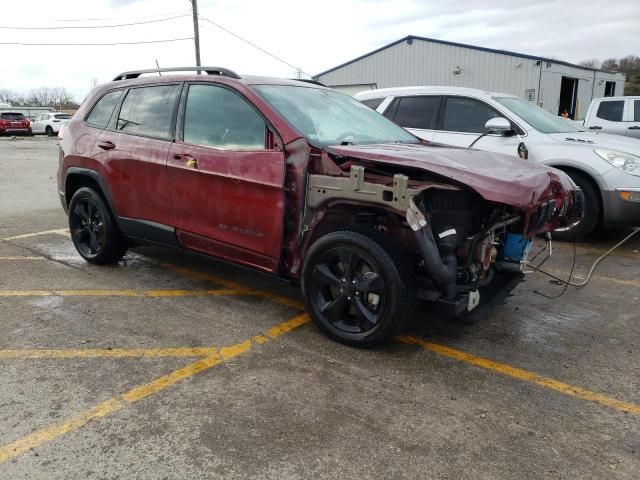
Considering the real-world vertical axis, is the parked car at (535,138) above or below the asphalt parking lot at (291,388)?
above

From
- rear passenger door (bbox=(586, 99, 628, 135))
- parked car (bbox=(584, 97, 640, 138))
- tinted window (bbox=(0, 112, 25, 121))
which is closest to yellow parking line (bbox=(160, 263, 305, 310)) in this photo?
parked car (bbox=(584, 97, 640, 138))

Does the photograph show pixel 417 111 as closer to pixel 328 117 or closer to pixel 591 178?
pixel 591 178

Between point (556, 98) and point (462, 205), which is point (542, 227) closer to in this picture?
point (462, 205)

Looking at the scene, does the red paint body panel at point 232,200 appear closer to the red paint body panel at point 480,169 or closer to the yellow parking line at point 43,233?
the red paint body panel at point 480,169

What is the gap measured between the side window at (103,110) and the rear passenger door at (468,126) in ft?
12.3

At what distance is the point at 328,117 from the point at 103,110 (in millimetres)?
2356

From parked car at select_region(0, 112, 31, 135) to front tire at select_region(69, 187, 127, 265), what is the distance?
29690 mm

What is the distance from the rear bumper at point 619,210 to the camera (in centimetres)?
586

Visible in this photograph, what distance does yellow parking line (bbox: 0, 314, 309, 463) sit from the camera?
2506 millimetres

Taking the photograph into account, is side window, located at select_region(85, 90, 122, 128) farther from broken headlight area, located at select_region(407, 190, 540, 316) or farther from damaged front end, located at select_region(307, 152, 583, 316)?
broken headlight area, located at select_region(407, 190, 540, 316)

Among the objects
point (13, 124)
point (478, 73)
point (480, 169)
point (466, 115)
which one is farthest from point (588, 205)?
point (13, 124)

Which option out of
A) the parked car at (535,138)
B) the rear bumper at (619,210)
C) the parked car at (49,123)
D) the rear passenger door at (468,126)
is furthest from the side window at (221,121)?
the parked car at (49,123)

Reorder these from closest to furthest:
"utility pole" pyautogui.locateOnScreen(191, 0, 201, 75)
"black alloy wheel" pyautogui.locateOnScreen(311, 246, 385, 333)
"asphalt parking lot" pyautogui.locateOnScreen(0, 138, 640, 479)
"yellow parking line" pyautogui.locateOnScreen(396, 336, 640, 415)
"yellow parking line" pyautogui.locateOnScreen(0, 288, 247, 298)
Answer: "asphalt parking lot" pyautogui.locateOnScreen(0, 138, 640, 479) → "yellow parking line" pyautogui.locateOnScreen(396, 336, 640, 415) → "black alloy wheel" pyautogui.locateOnScreen(311, 246, 385, 333) → "yellow parking line" pyautogui.locateOnScreen(0, 288, 247, 298) → "utility pole" pyautogui.locateOnScreen(191, 0, 201, 75)

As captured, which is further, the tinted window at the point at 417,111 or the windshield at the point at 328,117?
the tinted window at the point at 417,111
